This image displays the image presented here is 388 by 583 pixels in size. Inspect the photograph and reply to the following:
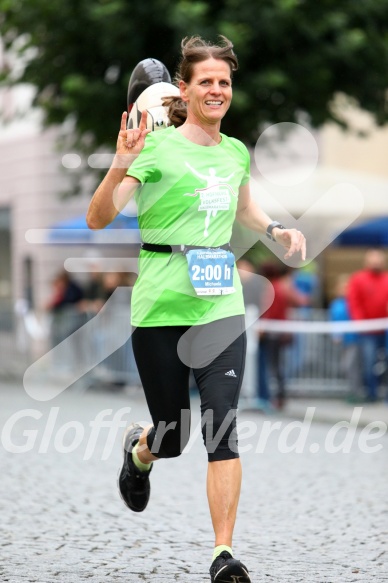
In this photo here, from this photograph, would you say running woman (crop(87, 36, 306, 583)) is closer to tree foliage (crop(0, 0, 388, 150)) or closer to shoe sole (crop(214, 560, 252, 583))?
shoe sole (crop(214, 560, 252, 583))

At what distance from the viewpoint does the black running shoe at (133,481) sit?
19.2ft

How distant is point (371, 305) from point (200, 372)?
31.4 ft

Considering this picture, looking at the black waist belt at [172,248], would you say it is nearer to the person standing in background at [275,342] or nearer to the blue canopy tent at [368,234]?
the person standing in background at [275,342]

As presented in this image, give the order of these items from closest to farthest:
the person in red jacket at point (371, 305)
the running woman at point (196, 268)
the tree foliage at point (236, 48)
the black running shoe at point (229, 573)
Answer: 1. the black running shoe at point (229, 573)
2. the running woman at point (196, 268)
3. the person in red jacket at point (371, 305)
4. the tree foliage at point (236, 48)

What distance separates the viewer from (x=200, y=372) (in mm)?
5066

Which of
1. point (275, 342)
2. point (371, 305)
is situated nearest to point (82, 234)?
point (275, 342)

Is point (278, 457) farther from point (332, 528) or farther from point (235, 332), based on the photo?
point (235, 332)

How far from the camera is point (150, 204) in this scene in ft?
16.5

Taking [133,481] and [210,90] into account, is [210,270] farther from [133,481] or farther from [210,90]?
[133,481]

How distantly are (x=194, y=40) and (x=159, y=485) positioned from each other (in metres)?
3.64

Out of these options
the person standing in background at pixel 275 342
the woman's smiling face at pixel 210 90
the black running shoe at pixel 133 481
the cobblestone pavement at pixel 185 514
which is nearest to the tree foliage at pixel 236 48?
the person standing in background at pixel 275 342

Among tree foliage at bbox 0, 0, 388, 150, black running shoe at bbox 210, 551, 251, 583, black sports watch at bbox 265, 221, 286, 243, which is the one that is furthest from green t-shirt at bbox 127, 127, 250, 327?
tree foliage at bbox 0, 0, 388, 150

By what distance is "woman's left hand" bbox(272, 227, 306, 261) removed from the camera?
5051mm

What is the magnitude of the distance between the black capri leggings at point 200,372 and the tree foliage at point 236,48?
1046 centimetres
